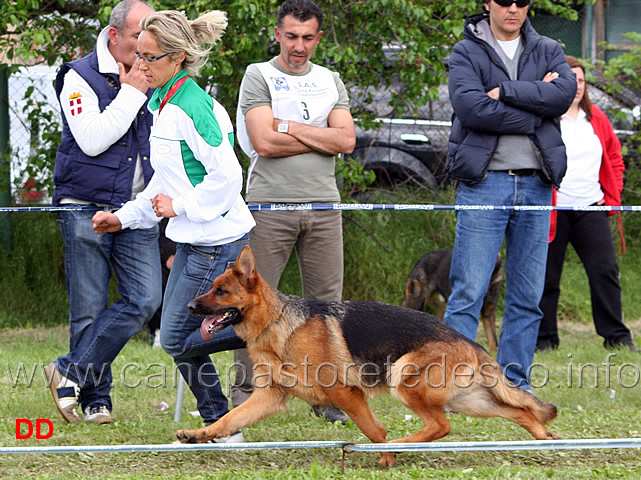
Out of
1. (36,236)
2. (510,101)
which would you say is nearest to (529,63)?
(510,101)

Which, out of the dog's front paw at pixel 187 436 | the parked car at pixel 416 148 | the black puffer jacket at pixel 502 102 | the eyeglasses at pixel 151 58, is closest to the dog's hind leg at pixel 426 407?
the dog's front paw at pixel 187 436

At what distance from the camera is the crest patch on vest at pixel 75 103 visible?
4.78m

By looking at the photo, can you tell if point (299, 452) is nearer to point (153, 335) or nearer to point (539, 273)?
point (539, 273)

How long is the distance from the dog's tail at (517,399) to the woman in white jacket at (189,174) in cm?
132

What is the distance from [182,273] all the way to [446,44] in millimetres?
4557

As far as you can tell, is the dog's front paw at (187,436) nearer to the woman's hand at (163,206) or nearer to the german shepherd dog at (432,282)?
the woman's hand at (163,206)

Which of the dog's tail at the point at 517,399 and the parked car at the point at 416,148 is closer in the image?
the dog's tail at the point at 517,399

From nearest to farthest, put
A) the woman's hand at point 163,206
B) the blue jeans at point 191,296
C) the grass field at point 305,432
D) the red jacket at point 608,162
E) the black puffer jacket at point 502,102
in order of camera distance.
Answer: the grass field at point 305,432 < the woman's hand at point 163,206 < the blue jeans at point 191,296 < the black puffer jacket at point 502,102 < the red jacket at point 608,162

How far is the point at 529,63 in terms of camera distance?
5.29 metres

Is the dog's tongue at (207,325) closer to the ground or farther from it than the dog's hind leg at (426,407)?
farther from it

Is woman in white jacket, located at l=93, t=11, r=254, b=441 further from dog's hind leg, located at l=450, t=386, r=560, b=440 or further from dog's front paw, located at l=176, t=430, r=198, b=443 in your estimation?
dog's hind leg, located at l=450, t=386, r=560, b=440

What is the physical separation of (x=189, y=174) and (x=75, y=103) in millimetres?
1133

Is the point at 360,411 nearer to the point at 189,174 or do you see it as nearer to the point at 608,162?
the point at 189,174

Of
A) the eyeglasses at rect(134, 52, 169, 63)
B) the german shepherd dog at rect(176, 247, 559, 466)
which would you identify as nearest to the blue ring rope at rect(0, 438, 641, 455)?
the german shepherd dog at rect(176, 247, 559, 466)
